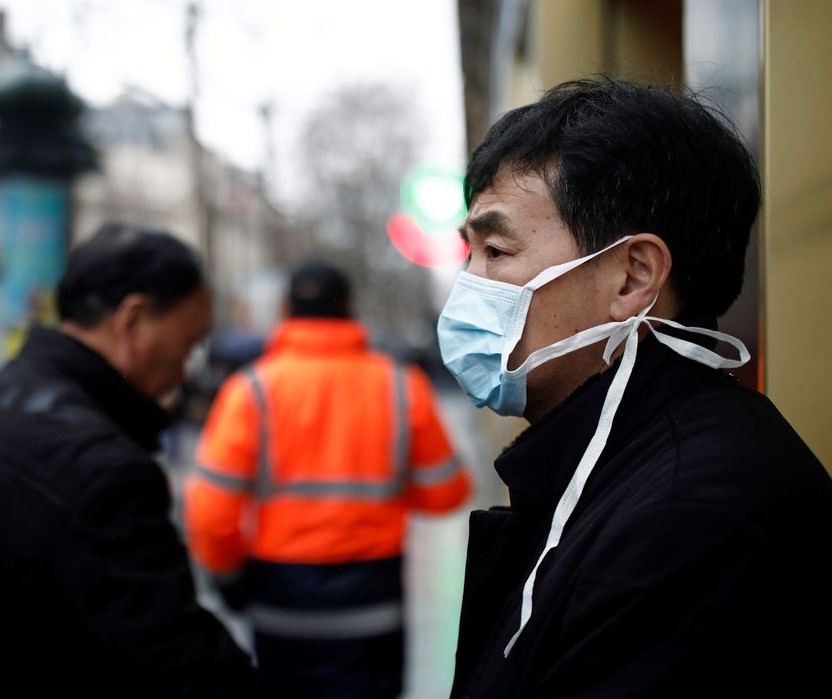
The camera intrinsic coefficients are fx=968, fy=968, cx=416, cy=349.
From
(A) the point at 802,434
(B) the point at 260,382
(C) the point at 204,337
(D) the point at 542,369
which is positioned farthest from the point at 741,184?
(B) the point at 260,382

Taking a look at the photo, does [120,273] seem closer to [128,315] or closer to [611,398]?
[128,315]

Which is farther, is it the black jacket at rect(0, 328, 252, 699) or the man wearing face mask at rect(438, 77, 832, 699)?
the black jacket at rect(0, 328, 252, 699)

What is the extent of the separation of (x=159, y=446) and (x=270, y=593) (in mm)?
1044

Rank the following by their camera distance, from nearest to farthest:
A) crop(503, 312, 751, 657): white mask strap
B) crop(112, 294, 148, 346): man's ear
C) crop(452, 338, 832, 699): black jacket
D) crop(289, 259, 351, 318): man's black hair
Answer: crop(452, 338, 832, 699): black jacket < crop(503, 312, 751, 657): white mask strap < crop(112, 294, 148, 346): man's ear < crop(289, 259, 351, 318): man's black hair

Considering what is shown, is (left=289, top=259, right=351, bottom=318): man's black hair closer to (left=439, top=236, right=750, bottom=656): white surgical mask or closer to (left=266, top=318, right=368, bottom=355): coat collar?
(left=266, top=318, right=368, bottom=355): coat collar

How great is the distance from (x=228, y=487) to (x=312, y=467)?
0.98ft

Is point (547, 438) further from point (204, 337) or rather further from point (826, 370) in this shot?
point (204, 337)

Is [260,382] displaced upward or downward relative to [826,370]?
downward

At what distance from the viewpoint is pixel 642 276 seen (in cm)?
144

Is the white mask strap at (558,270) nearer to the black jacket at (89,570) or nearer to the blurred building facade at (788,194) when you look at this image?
the blurred building facade at (788,194)

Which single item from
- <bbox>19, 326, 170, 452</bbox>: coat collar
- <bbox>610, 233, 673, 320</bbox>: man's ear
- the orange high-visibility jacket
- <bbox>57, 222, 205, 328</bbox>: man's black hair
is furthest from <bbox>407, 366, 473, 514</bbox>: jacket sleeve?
<bbox>610, 233, 673, 320</bbox>: man's ear

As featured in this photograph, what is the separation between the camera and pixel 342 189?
28.3 metres

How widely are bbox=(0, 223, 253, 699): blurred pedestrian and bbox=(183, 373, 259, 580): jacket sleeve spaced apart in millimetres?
1082

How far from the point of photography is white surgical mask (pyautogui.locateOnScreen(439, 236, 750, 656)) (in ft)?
4.46
